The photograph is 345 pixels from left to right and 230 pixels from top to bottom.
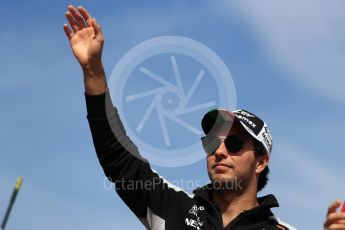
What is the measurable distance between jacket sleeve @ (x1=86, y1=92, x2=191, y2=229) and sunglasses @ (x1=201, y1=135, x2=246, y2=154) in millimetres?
901

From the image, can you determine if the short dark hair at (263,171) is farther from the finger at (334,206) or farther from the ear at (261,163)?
the finger at (334,206)

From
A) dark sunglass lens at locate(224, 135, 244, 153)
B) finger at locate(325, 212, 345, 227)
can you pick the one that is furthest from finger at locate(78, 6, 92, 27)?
finger at locate(325, 212, 345, 227)

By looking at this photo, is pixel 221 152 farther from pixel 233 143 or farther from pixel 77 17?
pixel 77 17

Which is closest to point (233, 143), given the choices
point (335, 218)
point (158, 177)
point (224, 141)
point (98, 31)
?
point (224, 141)

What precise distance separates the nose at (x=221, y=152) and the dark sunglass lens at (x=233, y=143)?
0.22ft

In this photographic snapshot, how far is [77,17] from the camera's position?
6172 millimetres

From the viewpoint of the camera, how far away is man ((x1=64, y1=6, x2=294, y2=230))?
234 inches

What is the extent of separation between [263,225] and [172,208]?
1.18 m

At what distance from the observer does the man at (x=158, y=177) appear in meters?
5.95

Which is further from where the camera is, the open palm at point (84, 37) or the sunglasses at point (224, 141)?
the sunglasses at point (224, 141)

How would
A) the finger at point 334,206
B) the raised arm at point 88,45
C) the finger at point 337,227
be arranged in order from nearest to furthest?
1. the finger at point 337,227
2. the finger at point 334,206
3. the raised arm at point 88,45

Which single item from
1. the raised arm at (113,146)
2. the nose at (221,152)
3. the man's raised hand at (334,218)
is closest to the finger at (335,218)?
the man's raised hand at (334,218)

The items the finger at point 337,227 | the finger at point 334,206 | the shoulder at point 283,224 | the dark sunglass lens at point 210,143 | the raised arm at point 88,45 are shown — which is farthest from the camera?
the dark sunglass lens at point 210,143

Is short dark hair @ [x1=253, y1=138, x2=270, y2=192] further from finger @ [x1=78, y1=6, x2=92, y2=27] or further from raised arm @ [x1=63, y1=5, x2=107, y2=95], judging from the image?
finger @ [x1=78, y1=6, x2=92, y2=27]
